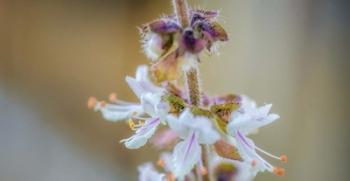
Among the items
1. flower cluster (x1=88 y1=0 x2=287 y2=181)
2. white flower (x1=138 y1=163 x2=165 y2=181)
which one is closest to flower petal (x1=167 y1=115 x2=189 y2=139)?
flower cluster (x1=88 y1=0 x2=287 y2=181)

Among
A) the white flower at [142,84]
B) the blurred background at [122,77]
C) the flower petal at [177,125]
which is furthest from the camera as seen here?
the blurred background at [122,77]

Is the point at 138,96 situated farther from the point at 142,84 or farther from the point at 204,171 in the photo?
the point at 204,171

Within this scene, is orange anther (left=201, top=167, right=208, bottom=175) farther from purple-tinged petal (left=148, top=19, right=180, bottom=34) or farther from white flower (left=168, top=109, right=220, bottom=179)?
purple-tinged petal (left=148, top=19, right=180, bottom=34)

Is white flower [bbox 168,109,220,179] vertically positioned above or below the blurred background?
below

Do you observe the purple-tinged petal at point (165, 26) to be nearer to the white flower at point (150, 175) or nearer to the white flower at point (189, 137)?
the white flower at point (189, 137)

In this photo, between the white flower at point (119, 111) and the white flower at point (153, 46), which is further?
the white flower at point (119, 111)

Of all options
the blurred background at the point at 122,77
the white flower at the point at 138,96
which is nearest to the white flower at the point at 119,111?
the white flower at the point at 138,96

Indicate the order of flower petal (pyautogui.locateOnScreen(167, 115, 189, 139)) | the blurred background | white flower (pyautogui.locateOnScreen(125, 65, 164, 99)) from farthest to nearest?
the blurred background < white flower (pyautogui.locateOnScreen(125, 65, 164, 99)) < flower petal (pyautogui.locateOnScreen(167, 115, 189, 139))
